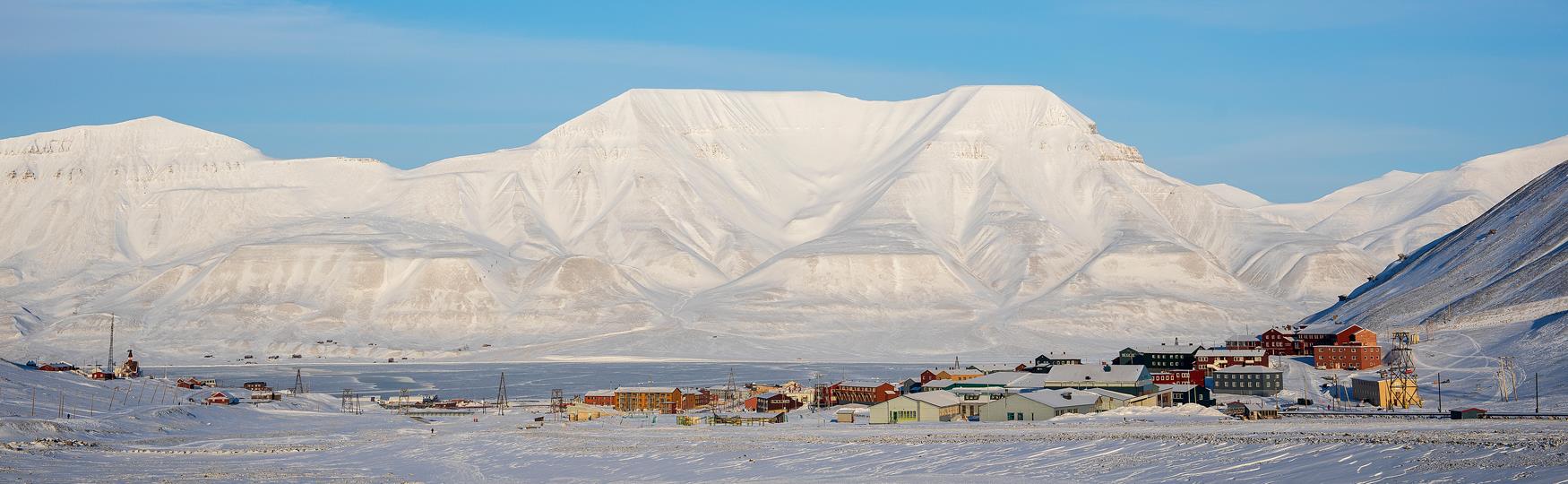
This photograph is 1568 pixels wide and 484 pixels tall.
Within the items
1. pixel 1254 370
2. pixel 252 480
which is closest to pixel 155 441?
pixel 252 480

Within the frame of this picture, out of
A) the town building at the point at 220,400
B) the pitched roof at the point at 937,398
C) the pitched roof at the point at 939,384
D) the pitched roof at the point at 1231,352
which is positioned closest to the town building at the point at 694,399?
the pitched roof at the point at 939,384

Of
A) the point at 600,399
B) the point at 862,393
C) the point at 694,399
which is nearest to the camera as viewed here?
the point at 862,393

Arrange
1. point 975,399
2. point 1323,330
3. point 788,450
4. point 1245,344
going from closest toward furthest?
point 788,450 → point 975,399 → point 1245,344 → point 1323,330

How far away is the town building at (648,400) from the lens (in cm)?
12126

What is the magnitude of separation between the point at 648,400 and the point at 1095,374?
2987 cm

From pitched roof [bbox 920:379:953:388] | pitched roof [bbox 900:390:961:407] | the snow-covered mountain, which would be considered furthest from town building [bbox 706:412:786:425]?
the snow-covered mountain

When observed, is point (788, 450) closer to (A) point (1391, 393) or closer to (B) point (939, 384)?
(A) point (1391, 393)

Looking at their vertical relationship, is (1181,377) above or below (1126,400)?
above

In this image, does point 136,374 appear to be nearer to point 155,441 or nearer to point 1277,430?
point 155,441

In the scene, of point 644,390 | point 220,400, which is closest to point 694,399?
point 644,390

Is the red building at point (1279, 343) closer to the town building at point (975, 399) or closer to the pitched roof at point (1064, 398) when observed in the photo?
the town building at point (975, 399)

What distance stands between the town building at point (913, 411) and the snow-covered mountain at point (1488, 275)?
47114 mm

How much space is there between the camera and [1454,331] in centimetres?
13050

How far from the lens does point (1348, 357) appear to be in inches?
4833
